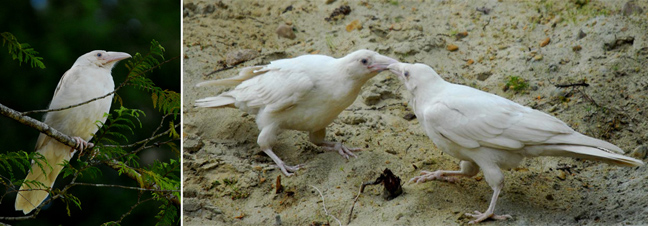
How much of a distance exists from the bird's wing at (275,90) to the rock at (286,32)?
116 centimetres

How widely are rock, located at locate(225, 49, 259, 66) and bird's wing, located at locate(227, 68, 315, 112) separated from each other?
0.85 metres

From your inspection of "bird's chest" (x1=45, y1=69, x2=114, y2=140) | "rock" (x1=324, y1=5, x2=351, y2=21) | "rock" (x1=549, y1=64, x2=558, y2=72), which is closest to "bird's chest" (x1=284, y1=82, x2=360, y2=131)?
"bird's chest" (x1=45, y1=69, x2=114, y2=140)

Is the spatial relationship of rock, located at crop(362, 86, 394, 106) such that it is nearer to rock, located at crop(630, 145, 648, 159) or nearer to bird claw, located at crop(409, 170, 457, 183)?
bird claw, located at crop(409, 170, 457, 183)

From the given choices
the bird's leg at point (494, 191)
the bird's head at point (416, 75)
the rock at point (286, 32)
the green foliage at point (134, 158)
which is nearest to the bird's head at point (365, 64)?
the bird's head at point (416, 75)

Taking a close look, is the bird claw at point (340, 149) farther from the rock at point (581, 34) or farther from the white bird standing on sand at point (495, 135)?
the rock at point (581, 34)

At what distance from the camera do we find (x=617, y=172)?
3.33m

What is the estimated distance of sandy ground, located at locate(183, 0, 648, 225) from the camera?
3.18 meters

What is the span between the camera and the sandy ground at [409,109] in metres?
3.18

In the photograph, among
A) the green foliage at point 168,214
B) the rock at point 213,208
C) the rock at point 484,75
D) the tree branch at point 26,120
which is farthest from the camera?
the rock at point 484,75

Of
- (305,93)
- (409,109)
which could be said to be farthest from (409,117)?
(305,93)

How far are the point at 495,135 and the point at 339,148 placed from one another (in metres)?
1.03

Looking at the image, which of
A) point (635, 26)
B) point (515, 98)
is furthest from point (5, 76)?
point (635, 26)

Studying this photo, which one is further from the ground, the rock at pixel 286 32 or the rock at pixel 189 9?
the rock at pixel 189 9

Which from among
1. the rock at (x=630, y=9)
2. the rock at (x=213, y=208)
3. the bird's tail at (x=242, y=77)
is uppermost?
the rock at (x=630, y=9)
